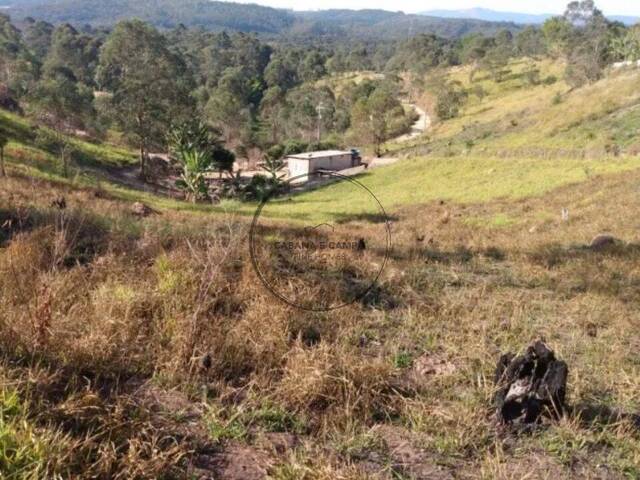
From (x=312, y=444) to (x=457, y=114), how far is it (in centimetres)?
7831

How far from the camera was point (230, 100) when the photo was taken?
250 feet

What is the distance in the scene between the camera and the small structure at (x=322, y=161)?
50125 millimetres

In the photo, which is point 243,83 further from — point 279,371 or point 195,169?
point 279,371

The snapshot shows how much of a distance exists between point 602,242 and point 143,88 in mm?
40430

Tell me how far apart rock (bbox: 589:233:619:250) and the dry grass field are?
2.56 m

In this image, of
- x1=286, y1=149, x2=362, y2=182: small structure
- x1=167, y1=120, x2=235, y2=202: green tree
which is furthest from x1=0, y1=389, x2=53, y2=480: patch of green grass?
x1=286, y1=149, x2=362, y2=182: small structure

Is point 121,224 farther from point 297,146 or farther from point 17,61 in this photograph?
point 17,61

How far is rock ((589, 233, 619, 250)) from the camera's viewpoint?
346 inches

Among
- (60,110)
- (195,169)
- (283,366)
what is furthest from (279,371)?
(60,110)

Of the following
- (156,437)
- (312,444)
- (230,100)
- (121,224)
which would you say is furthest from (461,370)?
(230,100)

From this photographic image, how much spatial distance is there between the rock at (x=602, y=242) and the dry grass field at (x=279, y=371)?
2558 mm

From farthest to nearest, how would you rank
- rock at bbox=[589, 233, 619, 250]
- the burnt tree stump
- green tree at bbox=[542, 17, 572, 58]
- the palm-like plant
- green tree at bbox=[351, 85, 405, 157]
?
green tree at bbox=[542, 17, 572, 58] < green tree at bbox=[351, 85, 405, 157] < the palm-like plant < rock at bbox=[589, 233, 619, 250] < the burnt tree stump

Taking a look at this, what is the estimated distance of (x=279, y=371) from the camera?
Answer: 12.2 feet

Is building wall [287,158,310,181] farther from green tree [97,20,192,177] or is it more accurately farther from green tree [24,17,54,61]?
green tree [24,17,54,61]
